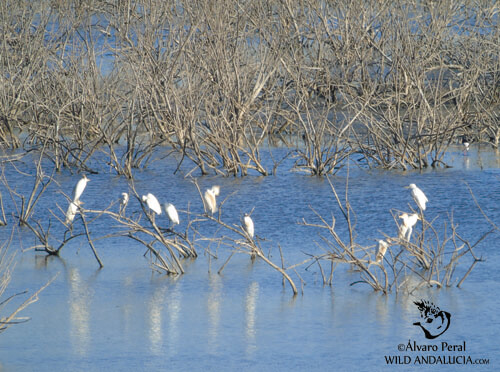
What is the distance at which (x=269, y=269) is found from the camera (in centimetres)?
901

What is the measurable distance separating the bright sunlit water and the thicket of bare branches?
7.39ft

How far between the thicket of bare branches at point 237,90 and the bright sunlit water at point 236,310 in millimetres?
2252

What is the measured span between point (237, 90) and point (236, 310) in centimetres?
594

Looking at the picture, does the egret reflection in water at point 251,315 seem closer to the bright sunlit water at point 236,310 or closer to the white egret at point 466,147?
the bright sunlit water at point 236,310

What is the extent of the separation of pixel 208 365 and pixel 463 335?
1.85m

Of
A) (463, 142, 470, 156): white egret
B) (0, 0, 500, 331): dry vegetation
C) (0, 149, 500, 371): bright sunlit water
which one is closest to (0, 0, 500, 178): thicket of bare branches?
(0, 0, 500, 331): dry vegetation

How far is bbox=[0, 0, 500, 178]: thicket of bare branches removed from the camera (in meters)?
13.4

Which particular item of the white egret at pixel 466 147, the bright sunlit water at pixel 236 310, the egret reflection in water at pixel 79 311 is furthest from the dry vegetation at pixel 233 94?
the egret reflection in water at pixel 79 311

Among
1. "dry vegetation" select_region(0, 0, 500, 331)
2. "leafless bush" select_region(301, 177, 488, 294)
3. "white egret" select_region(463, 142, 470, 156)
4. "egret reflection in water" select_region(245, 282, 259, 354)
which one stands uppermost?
"dry vegetation" select_region(0, 0, 500, 331)

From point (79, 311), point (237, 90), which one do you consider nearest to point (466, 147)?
point (237, 90)

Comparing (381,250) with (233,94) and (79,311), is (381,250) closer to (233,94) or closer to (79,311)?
(79,311)

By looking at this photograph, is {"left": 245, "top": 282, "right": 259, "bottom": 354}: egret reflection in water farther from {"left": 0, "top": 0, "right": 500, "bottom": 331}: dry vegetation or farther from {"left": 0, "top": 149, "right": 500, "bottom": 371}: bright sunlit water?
{"left": 0, "top": 0, "right": 500, "bottom": 331}: dry vegetation

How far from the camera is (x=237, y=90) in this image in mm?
13391

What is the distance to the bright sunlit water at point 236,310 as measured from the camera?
689 centimetres
